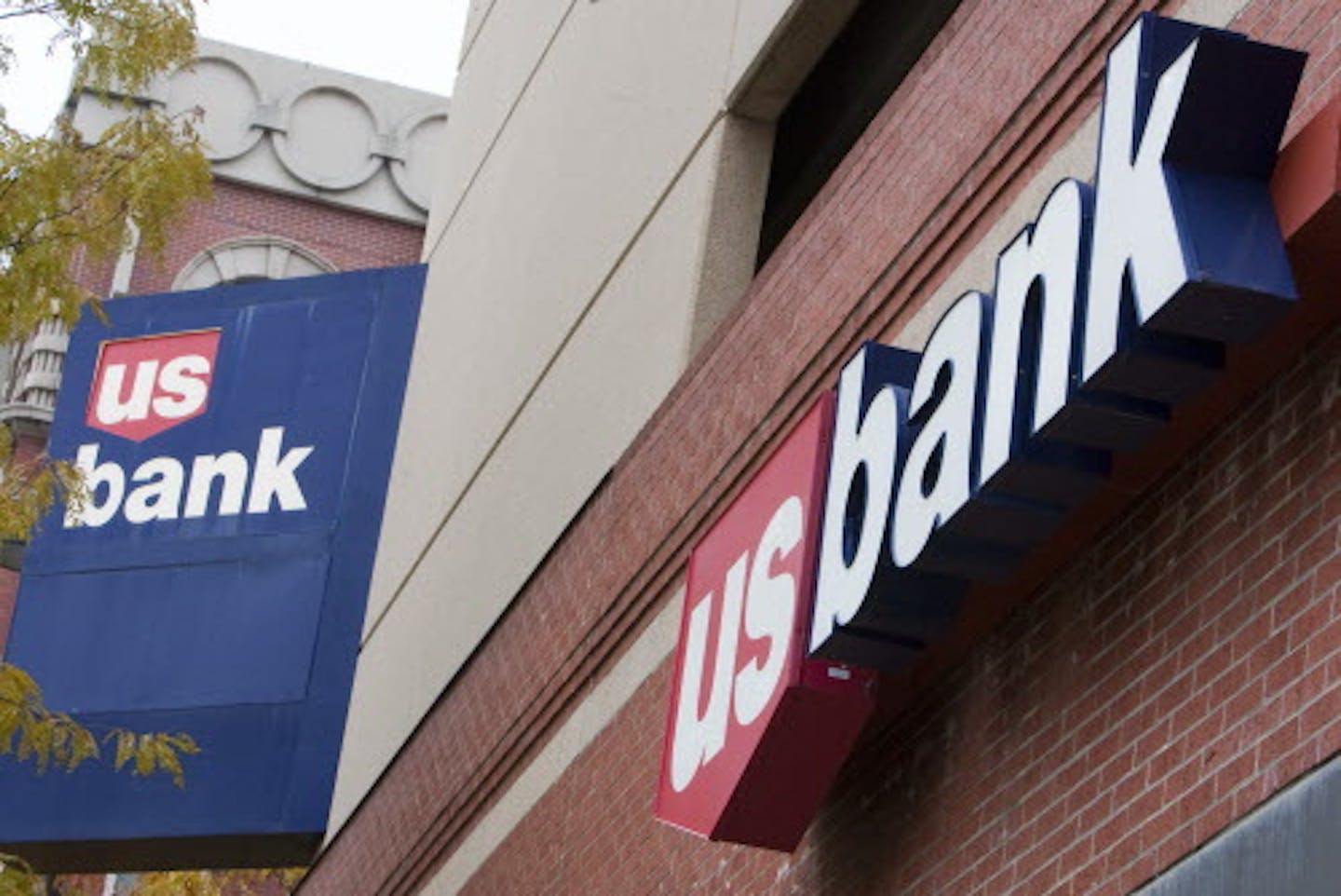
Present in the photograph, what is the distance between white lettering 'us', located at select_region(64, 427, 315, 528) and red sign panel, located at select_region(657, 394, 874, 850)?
8247 mm

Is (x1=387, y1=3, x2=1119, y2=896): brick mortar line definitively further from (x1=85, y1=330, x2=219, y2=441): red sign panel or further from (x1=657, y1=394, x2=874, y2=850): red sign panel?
(x1=85, y1=330, x2=219, y2=441): red sign panel

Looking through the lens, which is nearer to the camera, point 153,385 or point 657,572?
point 657,572

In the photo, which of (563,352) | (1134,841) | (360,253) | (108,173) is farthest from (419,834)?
(360,253)

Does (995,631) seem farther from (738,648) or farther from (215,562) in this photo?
(215,562)

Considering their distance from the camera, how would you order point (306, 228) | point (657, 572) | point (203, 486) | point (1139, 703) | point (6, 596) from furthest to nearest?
point (306, 228)
point (6, 596)
point (203, 486)
point (657, 572)
point (1139, 703)

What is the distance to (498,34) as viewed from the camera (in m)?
19.7

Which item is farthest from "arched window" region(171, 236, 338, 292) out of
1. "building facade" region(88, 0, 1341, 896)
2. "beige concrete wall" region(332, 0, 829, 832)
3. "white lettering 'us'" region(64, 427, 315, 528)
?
"white lettering 'us'" region(64, 427, 315, 528)

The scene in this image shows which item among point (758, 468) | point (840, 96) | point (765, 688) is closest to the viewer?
point (765, 688)

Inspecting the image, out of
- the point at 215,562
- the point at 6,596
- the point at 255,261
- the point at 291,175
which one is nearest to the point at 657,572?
the point at 215,562

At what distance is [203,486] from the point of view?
18.8m

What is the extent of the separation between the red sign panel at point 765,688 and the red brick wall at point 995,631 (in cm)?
27

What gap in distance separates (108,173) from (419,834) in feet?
12.9

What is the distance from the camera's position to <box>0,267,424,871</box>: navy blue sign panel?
707 inches

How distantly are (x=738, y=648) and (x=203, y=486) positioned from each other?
364 inches
